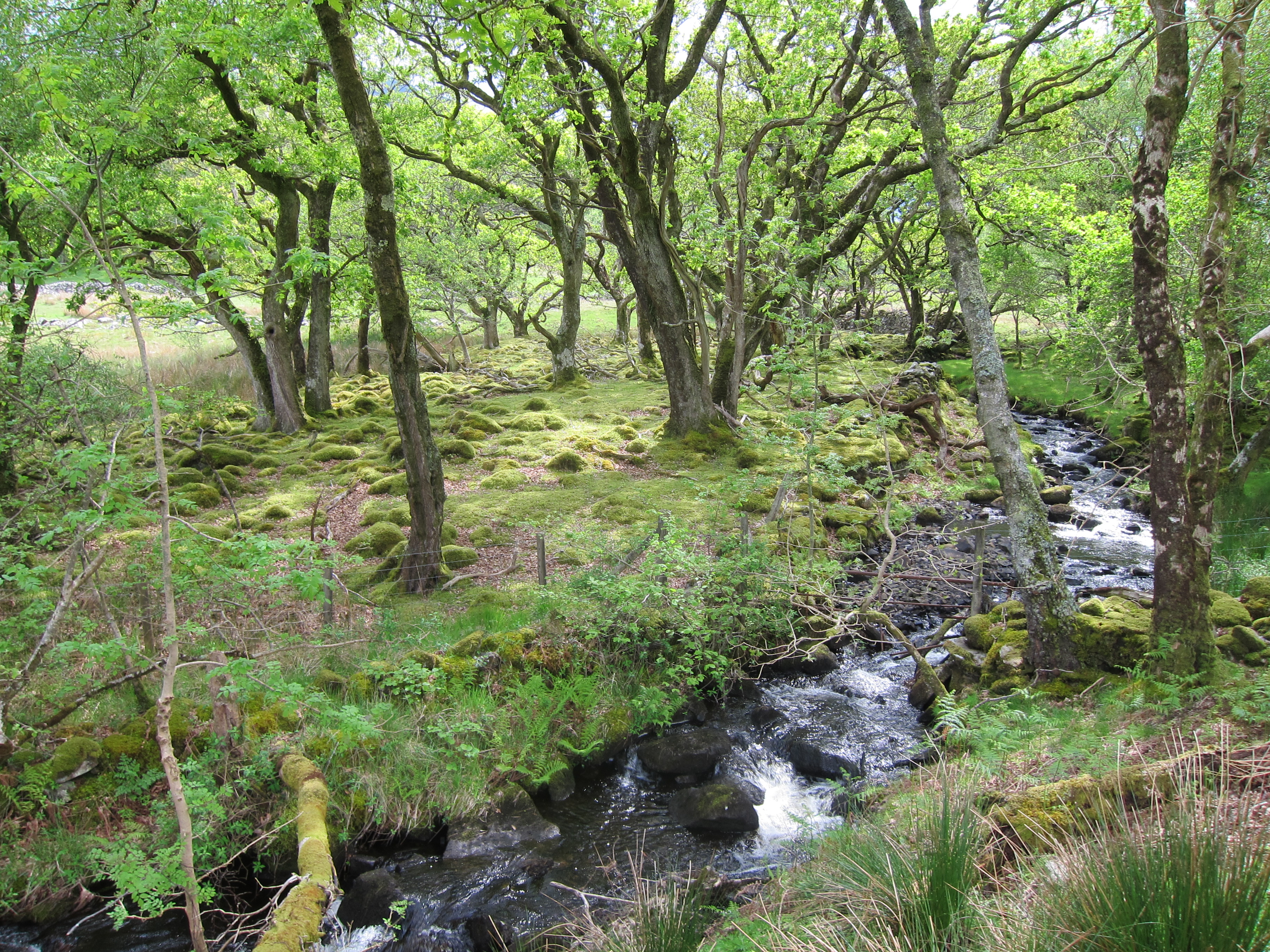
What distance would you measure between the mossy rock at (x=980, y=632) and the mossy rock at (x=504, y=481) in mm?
8145

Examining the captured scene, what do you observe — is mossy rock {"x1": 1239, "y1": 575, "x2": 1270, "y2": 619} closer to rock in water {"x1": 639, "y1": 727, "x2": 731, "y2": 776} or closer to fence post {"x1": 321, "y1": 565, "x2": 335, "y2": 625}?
rock in water {"x1": 639, "y1": 727, "x2": 731, "y2": 776}

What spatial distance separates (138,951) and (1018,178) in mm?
18105

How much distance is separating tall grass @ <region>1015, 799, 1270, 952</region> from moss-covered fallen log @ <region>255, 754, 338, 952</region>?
280 cm

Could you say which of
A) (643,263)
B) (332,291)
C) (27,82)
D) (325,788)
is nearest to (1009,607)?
(325,788)

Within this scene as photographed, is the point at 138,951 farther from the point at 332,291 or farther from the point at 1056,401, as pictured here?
the point at 1056,401

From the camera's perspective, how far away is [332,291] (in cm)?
1855

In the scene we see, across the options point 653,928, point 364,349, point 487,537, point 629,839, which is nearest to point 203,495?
point 487,537

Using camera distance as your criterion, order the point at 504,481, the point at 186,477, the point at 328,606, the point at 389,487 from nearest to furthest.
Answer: the point at 328,606
the point at 389,487
the point at 504,481
the point at 186,477

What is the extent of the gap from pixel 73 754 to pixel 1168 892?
672cm

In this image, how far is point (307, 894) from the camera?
313 cm

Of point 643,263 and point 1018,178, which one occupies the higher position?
point 1018,178

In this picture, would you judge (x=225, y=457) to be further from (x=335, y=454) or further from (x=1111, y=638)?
(x=1111, y=638)

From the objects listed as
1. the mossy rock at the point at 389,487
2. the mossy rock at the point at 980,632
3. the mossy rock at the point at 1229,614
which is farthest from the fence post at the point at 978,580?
the mossy rock at the point at 389,487

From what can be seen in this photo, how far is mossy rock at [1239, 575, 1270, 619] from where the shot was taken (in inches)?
267
